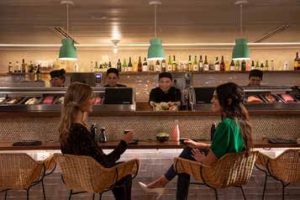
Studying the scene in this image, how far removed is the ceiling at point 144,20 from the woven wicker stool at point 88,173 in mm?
2525

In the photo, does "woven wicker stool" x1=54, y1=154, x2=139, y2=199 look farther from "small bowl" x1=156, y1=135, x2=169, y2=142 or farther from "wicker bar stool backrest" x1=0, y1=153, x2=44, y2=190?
"small bowl" x1=156, y1=135, x2=169, y2=142

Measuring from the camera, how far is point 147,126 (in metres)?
4.25

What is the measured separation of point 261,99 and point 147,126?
5.38 ft

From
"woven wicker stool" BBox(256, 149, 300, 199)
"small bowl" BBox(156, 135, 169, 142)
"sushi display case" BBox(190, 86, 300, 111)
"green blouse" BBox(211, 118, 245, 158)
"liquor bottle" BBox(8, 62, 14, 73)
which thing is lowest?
"woven wicker stool" BBox(256, 149, 300, 199)

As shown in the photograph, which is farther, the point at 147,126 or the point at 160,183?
the point at 147,126

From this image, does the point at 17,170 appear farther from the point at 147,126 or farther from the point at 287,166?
the point at 287,166

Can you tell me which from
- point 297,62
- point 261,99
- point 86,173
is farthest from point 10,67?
point 86,173

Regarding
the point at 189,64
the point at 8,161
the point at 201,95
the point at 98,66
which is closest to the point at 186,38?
the point at 189,64

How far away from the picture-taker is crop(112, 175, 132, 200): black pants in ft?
10.6

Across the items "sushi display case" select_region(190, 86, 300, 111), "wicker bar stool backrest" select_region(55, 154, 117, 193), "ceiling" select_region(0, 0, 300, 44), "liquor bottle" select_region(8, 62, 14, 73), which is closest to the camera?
"wicker bar stool backrest" select_region(55, 154, 117, 193)

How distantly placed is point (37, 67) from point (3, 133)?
438cm

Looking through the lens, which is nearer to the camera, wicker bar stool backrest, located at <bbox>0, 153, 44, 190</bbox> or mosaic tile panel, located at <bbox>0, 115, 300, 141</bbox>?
wicker bar stool backrest, located at <bbox>0, 153, 44, 190</bbox>

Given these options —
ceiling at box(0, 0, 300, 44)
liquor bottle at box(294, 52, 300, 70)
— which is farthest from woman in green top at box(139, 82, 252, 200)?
liquor bottle at box(294, 52, 300, 70)

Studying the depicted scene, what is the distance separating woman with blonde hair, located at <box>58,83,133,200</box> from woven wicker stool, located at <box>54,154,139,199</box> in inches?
4.6
